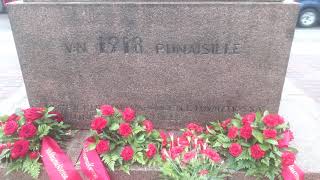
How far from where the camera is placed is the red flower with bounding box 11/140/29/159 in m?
2.82

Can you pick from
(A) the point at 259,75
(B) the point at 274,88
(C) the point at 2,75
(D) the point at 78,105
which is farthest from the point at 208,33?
(C) the point at 2,75

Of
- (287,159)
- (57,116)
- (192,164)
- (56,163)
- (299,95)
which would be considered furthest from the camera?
(299,95)

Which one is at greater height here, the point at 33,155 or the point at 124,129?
the point at 124,129

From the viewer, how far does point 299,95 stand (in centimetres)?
456

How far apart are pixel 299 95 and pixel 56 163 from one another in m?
3.36

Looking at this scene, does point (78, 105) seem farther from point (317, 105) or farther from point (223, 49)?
point (317, 105)

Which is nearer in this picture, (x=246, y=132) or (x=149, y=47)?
(x=246, y=132)

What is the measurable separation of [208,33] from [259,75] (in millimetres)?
673

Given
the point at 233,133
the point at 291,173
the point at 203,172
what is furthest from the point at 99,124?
the point at 291,173

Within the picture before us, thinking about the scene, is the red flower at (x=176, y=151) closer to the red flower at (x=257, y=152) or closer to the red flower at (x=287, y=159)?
the red flower at (x=257, y=152)

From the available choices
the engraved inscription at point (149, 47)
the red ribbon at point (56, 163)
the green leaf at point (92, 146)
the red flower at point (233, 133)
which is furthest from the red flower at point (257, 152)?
the red ribbon at point (56, 163)

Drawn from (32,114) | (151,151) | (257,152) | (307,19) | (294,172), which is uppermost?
(32,114)

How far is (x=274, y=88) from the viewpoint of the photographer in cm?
328

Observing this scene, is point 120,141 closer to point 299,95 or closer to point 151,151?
point 151,151
